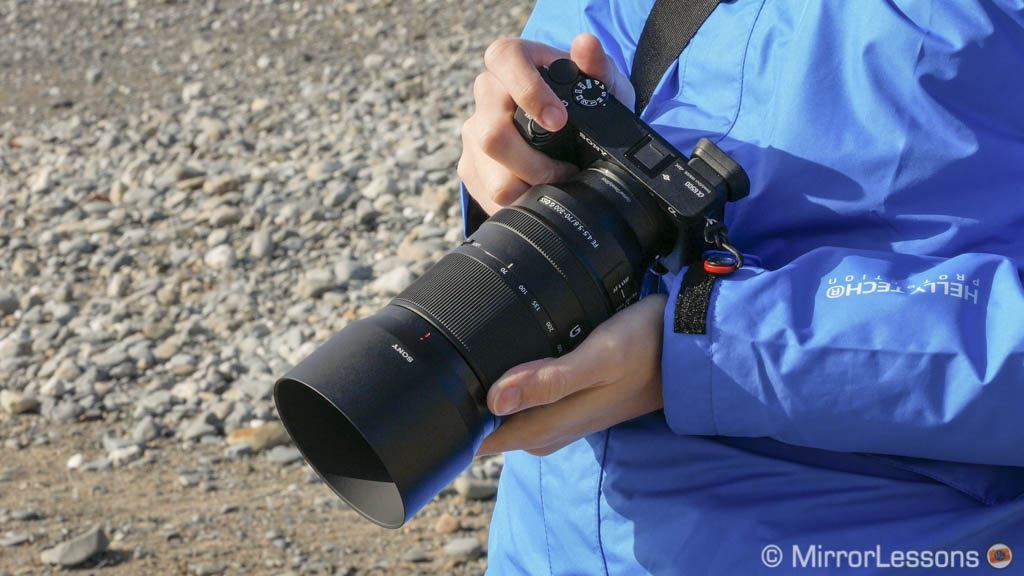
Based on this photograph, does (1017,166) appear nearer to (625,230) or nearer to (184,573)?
(625,230)

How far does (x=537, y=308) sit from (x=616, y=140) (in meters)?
0.27

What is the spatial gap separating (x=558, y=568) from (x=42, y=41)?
8.80 m

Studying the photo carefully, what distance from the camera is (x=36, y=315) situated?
16.0 ft

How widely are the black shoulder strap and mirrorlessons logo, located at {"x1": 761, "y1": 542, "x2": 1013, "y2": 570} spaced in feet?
2.04

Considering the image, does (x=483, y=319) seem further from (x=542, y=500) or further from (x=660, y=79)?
(x=660, y=79)

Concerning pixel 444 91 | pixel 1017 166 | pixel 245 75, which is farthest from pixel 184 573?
pixel 245 75

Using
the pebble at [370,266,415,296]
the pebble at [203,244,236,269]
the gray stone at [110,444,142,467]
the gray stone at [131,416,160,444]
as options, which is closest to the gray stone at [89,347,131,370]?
the gray stone at [131,416,160,444]

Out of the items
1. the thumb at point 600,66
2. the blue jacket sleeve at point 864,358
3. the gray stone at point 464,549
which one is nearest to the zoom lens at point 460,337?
the thumb at point 600,66

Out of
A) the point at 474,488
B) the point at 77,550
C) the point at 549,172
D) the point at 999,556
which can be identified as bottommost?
the point at 474,488

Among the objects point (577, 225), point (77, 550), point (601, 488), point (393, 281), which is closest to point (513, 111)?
point (577, 225)

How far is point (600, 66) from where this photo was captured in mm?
1504

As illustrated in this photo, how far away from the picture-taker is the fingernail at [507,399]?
4.33 ft

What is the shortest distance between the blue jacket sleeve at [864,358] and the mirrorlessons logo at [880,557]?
0.41ft

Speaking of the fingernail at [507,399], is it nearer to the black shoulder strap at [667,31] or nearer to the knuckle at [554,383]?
the knuckle at [554,383]
